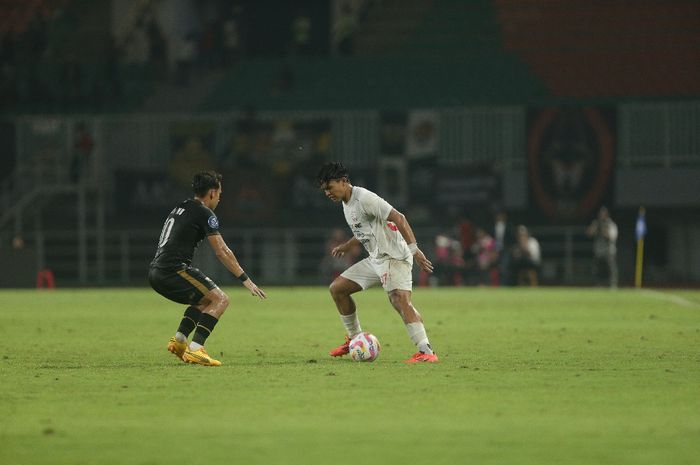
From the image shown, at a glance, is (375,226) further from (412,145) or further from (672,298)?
(412,145)

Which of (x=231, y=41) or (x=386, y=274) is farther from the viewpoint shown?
(x=231, y=41)

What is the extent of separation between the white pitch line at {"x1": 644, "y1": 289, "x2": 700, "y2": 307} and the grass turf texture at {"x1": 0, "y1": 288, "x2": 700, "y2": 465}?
620 centimetres

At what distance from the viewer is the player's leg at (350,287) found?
13977mm

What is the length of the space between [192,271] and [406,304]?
7.29 feet

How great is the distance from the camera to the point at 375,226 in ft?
44.9

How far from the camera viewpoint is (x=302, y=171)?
132 feet

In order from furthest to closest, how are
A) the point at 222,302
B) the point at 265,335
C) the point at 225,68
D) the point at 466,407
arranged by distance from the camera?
the point at 225,68
the point at 265,335
the point at 222,302
the point at 466,407

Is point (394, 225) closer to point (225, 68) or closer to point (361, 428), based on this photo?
point (361, 428)

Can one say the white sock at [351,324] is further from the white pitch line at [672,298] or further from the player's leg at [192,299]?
the white pitch line at [672,298]

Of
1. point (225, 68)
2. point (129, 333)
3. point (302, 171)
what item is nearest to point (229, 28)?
point (225, 68)

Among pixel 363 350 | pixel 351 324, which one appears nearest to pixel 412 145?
pixel 351 324

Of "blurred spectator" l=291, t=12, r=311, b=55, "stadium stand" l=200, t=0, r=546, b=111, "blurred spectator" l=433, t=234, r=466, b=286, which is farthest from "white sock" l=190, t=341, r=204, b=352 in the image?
"blurred spectator" l=291, t=12, r=311, b=55

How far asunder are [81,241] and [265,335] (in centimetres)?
2277

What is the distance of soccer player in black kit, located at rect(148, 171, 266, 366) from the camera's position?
1348cm
